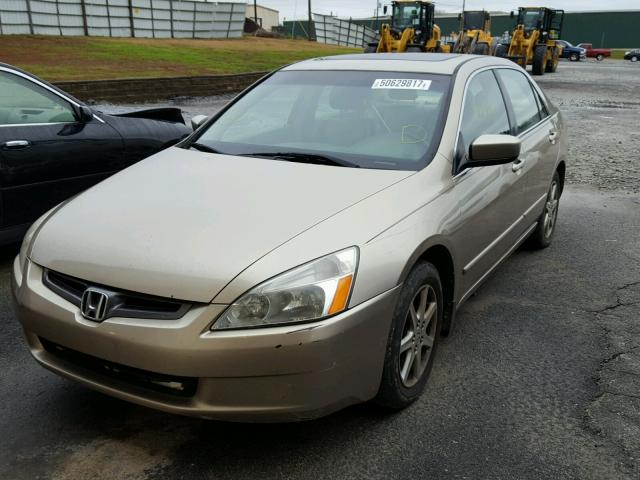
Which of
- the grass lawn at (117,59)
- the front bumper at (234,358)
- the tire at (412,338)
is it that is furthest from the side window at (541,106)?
the grass lawn at (117,59)

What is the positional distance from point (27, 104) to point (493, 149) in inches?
141

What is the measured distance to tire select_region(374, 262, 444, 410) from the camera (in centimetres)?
274

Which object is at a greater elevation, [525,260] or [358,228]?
[358,228]

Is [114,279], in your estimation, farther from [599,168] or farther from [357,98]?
[599,168]

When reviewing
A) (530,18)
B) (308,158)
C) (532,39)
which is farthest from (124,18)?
(308,158)

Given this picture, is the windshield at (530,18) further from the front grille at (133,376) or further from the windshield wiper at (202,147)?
the front grille at (133,376)

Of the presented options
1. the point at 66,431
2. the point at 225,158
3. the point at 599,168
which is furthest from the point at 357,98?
the point at 599,168

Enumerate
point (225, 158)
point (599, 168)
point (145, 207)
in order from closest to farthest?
point (145, 207)
point (225, 158)
point (599, 168)

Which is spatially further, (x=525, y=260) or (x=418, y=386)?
(x=525, y=260)

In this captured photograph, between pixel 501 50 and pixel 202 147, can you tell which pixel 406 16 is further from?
pixel 202 147

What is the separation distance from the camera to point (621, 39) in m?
80.6

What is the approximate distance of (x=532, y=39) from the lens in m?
30.1

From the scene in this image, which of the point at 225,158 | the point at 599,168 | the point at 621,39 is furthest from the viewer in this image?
the point at 621,39

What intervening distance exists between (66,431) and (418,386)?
159 cm
